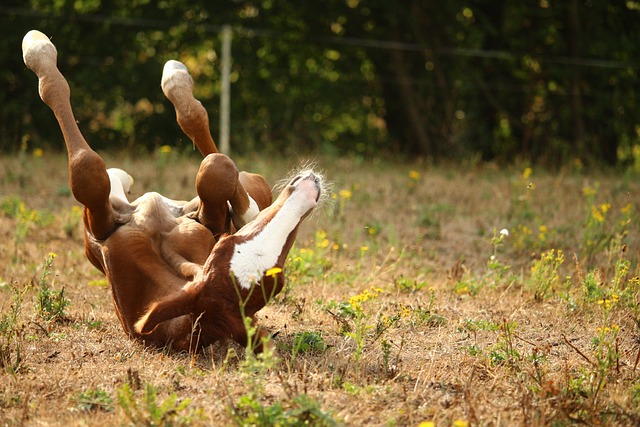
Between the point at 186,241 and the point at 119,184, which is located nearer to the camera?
the point at 186,241

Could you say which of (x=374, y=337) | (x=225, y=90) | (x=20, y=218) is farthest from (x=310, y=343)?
(x=225, y=90)

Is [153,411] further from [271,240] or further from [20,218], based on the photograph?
[20,218]

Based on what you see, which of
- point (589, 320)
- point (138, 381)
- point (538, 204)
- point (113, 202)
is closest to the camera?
point (138, 381)

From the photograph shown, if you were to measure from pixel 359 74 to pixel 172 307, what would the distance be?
29.0ft

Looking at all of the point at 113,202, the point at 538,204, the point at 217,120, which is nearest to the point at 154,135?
the point at 217,120

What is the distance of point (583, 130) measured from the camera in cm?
1153

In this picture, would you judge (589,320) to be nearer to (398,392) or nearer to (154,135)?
(398,392)

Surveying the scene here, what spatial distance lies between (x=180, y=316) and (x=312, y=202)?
0.78 m

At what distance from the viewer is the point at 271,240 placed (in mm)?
3465

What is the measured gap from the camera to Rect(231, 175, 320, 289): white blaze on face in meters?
3.43

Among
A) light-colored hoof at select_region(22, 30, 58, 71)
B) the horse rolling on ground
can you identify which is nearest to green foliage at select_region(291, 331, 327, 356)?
the horse rolling on ground

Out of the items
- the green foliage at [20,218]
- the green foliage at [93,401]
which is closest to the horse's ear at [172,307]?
the green foliage at [93,401]

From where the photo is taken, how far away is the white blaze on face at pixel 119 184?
164 inches

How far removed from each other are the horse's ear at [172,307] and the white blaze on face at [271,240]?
207 mm
